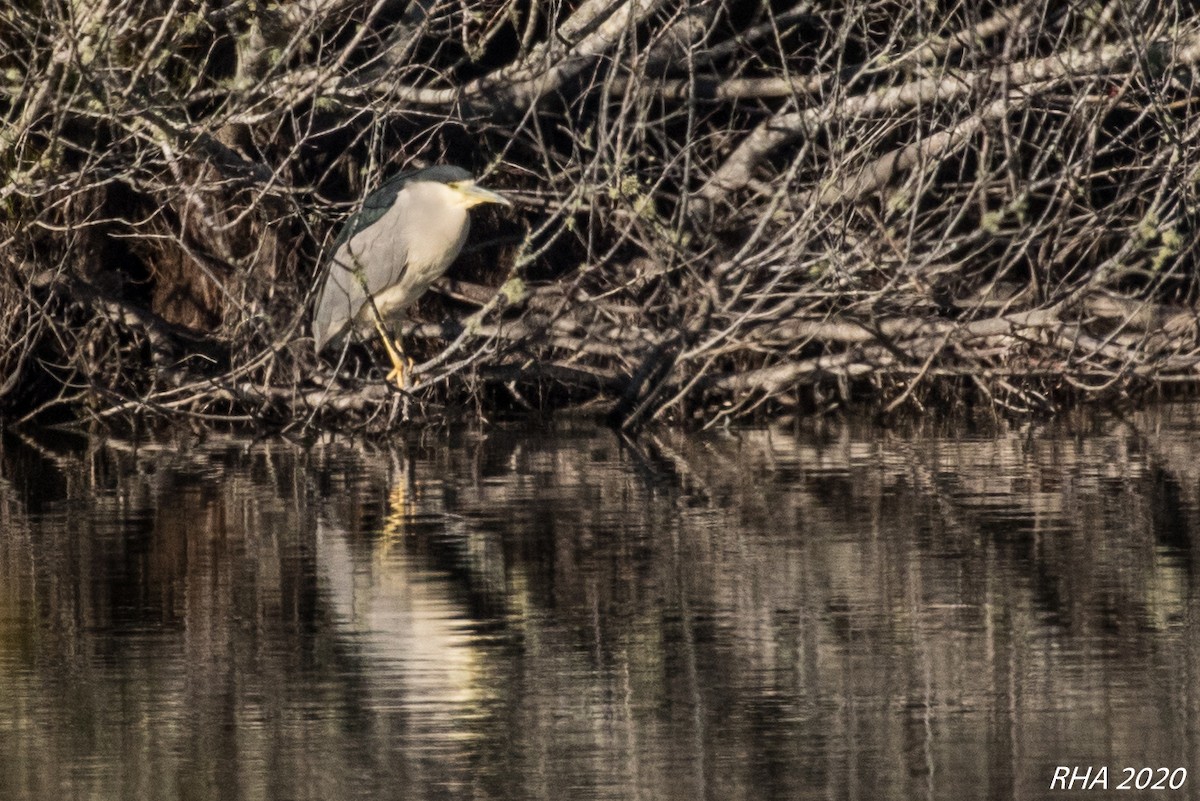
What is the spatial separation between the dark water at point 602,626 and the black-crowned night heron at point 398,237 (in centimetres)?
88

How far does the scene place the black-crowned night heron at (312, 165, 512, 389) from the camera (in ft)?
29.7

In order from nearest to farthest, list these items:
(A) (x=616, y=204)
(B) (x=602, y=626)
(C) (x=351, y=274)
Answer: (B) (x=602, y=626)
(C) (x=351, y=274)
(A) (x=616, y=204)

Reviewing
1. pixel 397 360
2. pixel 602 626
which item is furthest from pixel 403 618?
pixel 397 360

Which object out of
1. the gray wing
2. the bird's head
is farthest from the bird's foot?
the bird's head

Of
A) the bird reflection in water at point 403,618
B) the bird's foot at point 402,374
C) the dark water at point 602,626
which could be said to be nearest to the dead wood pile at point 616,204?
the bird's foot at point 402,374

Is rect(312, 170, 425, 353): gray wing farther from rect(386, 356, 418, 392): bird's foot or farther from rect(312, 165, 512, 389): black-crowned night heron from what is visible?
rect(386, 356, 418, 392): bird's foot

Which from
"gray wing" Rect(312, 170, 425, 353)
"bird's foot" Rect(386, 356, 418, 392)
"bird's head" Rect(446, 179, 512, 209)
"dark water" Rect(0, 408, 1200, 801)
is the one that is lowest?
"dark water" Rect(0, 408, 1200, 801)

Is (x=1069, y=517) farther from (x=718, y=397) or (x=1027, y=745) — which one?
(x=718, y=397)

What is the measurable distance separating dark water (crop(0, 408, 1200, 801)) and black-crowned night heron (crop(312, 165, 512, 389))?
877 mm

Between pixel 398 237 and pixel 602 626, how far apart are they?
4.06 metres

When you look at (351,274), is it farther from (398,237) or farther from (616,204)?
(616,204)

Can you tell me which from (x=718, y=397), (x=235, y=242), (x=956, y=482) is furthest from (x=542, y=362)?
(x=956, y=482)

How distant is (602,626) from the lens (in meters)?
5.36

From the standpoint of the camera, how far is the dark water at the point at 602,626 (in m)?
4.12
